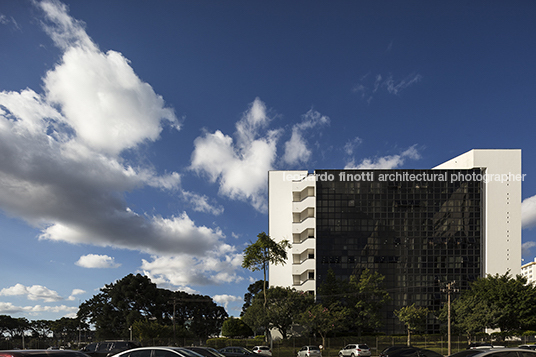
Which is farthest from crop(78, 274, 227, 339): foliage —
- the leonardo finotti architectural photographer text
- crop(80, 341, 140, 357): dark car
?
crop(80, 341, 140, 357): dark car

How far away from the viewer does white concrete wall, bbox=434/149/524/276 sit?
72.9 meters

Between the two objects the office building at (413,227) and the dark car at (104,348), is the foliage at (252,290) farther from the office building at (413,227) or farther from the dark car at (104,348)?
the dark car at (104,348)

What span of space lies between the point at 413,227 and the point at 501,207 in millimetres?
16291

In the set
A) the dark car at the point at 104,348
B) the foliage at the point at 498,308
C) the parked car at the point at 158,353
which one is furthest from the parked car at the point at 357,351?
the parked car at the point at 158,353

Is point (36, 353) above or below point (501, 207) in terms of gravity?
below

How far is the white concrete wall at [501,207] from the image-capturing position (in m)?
72.9

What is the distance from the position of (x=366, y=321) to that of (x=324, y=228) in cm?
1945

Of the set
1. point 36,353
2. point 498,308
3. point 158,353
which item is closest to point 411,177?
point 498,308

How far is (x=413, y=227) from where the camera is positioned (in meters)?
75.1

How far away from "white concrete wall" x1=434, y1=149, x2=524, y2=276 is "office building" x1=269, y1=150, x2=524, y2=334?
0.18 meters

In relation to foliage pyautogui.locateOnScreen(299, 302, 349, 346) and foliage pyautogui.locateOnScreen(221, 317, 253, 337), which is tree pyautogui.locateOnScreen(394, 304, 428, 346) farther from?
foliage pyautogui.locateOnScreen(221, 317, 253, 337)

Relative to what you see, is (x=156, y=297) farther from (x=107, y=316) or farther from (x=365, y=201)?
(x=365, y=201)

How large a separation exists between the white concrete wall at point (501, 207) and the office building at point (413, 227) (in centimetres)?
18

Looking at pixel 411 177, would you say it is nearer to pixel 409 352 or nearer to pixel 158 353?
pixel 409 352
